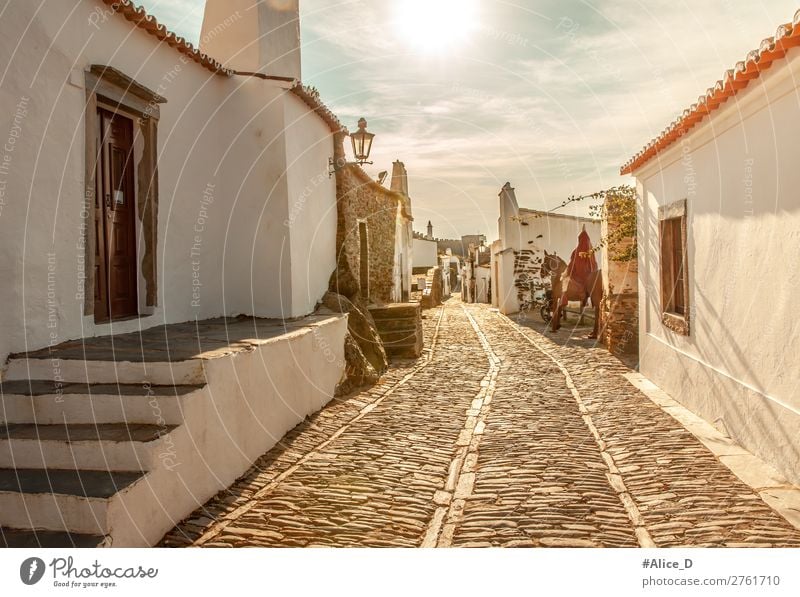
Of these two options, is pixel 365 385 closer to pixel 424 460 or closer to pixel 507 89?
pixel 424 460

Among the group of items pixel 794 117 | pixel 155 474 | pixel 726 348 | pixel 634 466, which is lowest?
pixel 634 466

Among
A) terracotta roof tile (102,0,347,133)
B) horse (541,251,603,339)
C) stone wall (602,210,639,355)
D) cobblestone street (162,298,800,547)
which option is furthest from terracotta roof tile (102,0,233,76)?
horse (541,251,603,339)

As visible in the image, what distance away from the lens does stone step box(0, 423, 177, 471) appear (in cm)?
384

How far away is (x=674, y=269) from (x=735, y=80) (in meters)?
3.40

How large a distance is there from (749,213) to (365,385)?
5.63 meters

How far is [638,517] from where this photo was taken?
407cm

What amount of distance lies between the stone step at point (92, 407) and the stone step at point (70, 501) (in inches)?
22.8

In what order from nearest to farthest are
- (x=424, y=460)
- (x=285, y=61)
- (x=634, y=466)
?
(x=634, y=466) < (x=424, y=460) < (x=285, y=61)

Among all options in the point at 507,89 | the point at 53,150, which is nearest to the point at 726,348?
the point at 507,89

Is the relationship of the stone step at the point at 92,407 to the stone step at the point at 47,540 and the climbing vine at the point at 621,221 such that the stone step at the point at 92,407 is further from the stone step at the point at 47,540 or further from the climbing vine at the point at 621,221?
the climbing vine at the point at 621,221

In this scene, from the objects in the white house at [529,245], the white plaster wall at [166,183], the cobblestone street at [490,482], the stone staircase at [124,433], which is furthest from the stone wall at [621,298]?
the white house at [529,245]

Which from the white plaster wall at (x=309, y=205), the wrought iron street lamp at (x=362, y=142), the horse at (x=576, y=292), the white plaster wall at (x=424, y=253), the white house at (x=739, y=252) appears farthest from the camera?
the white plaster wall at (x=424, y=253)

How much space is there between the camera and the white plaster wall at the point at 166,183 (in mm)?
4863

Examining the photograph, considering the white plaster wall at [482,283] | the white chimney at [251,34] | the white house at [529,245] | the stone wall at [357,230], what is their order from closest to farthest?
the white chimney at [251,34] < the stone wall at [357,230] < the white house at [529,245] < the white plaster wall at [482,283]
